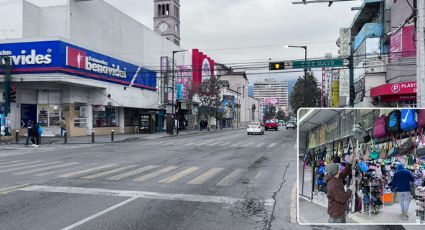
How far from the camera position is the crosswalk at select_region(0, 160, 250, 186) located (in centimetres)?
1214

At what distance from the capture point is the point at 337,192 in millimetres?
3852

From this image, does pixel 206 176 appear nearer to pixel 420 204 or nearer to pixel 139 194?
pixel 139 194

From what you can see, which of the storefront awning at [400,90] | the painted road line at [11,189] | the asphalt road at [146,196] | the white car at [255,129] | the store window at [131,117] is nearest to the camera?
the asphalt road at [146,196]

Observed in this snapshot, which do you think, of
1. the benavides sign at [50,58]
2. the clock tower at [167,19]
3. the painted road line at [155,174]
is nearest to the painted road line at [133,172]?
the painted road line at [155,174]

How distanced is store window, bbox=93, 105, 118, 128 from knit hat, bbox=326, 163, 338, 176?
37428mm

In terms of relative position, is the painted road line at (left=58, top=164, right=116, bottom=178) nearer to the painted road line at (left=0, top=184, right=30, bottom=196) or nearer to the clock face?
the painted road line at (left=0, top=184, right=30, bottom=196)

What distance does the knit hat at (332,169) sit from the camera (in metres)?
3.88

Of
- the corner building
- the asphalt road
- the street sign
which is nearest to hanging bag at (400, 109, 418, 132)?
the asphalt road

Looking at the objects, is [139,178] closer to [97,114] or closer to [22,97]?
[22,97]

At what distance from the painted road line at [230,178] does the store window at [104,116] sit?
28.3 metres

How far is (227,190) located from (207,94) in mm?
50893

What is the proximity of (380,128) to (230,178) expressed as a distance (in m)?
8.98

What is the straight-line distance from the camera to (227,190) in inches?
414

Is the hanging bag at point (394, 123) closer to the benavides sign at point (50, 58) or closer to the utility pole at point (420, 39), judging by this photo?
the utility pole at point (420, 39)
